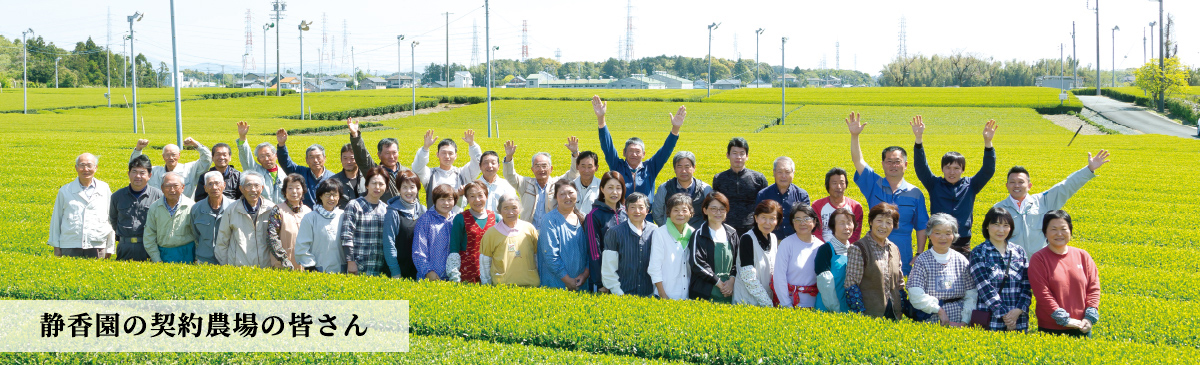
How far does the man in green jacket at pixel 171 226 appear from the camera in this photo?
847 cm

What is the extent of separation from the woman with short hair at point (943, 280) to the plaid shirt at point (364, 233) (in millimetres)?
5203

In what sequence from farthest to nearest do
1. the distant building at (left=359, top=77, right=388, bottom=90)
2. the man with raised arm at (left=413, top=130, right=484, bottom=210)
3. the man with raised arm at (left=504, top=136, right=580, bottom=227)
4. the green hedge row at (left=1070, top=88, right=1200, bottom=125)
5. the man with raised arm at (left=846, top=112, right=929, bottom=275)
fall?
the distant building at (left=359, top=77, right=388, bottom=90) → the green hedge row at (left=1070, top=88, right=1200, bottom=125) → the man with raised arm at (left=413, top=130, right=484, bottom=210) → the man with raised arm at (left=504, top=136, right=580, bottom=227) → the man with raised arm at (left=846, top=112, right=929, bottom=275)

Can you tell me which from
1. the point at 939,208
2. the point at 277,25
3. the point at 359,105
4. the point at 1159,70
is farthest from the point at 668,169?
the point at 1159,70

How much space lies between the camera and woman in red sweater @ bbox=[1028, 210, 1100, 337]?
6.26 m

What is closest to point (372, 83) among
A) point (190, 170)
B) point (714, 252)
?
point (190, 170)

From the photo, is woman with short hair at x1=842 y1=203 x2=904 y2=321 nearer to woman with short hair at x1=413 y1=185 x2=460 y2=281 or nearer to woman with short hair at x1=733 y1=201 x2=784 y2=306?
woman with short hair at x1=733 y1=201 x2=784 y2=306

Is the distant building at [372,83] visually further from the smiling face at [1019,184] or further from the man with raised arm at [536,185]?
A: the smiling face at [1019,184]

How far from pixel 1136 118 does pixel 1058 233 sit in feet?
189

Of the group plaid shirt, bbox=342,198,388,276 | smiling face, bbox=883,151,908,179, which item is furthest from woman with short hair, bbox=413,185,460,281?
smiling face, bbox=883,151,908,179

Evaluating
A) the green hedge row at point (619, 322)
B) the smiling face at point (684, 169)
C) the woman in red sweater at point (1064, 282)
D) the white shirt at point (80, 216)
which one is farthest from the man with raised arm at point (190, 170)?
the woman in red sweater at point (1064, 282)

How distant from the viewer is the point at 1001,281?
647 centimetres

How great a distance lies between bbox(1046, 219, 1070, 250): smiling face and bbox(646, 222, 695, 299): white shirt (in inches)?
119

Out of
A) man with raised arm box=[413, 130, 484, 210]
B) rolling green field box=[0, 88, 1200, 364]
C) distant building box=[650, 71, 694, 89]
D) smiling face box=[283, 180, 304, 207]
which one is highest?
distant building box=[650, 71, 694, 89]

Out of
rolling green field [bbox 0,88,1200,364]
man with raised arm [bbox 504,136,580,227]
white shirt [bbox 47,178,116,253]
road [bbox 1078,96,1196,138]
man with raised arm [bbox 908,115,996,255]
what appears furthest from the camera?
road [bbox 1078,96,1196,138]
